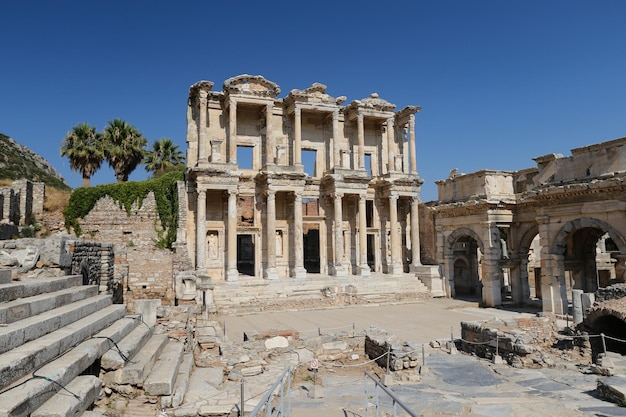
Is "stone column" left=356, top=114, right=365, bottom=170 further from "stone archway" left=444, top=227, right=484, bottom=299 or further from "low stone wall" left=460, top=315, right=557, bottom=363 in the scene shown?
"low stone wall" left=460, top=315, right=557, bottom=363

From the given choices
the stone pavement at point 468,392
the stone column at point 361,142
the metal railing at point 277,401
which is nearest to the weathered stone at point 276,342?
the stone pavement at point 468,392

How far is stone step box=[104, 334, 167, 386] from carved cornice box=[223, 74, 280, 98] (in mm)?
19106

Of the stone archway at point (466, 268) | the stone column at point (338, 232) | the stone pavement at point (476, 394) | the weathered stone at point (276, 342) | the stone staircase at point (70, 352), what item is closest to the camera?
the stone staircase at point (70, 352)

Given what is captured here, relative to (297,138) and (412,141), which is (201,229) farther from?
(412,141)

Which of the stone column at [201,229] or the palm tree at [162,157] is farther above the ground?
the palm tree at [162,157]

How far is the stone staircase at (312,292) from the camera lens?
867 inches

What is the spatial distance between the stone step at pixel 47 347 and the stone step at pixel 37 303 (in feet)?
1.64

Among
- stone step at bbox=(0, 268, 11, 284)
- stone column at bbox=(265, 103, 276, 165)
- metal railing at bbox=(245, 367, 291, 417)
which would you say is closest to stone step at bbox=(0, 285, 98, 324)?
stone step at bbox=(0, 268, 11, 284)

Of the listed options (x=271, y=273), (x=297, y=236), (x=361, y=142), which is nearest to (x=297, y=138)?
(x=361, y=142)

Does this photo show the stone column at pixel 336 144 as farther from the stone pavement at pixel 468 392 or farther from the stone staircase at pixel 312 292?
the stone pavement at pixel 468 392

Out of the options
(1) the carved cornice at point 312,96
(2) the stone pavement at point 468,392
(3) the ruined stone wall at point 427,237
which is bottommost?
(2) the stone pavement at point 468,392

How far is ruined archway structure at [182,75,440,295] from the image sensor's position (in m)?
25.5

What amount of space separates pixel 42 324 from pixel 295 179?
20.2 meters

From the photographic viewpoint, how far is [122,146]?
2905 cm
